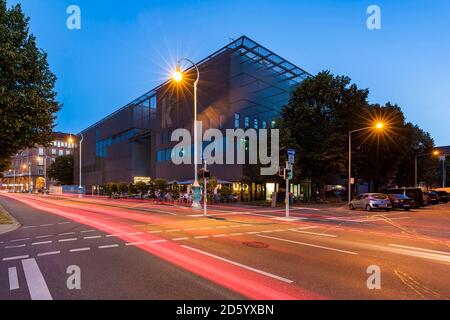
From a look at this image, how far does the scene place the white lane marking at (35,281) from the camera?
202 inches

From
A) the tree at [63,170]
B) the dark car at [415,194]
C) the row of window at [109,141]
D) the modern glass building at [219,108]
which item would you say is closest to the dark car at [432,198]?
the dark car at [415,194]

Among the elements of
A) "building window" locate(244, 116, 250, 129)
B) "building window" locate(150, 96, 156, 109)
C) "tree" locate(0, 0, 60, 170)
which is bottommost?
"tree" locate(0, 0, 60, 170)

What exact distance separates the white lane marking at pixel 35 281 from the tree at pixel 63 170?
101779 mm

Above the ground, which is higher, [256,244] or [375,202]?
[256,244]

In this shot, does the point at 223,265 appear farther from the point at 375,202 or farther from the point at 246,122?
the point at 246,122

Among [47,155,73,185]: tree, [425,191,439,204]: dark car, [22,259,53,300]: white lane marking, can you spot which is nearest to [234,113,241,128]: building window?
[425,191,439,204]: dark car

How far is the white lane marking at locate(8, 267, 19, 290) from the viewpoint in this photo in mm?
5582

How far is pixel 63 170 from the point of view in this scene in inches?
3851

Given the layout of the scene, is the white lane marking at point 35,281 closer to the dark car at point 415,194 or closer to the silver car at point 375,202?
the silver car at point 375,202

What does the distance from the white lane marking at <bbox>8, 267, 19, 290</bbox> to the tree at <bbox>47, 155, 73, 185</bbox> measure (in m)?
102

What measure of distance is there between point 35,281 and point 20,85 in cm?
1053

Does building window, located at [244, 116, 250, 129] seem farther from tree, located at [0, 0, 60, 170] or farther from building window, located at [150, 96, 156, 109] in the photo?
tree, located at [0, 0, 60, 170]

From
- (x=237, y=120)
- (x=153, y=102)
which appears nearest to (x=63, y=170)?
(x=153, y=102)

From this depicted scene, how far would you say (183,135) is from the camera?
4472cm
